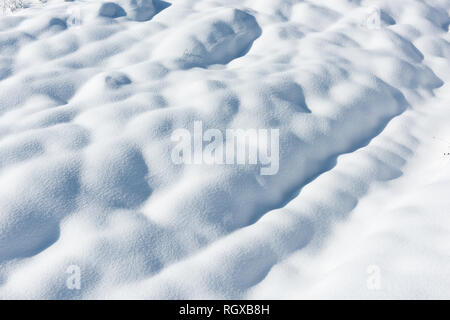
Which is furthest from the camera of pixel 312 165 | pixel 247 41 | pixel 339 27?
pixel 339 27

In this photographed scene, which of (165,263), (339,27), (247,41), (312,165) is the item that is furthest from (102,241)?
(339,27)

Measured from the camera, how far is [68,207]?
192 cm

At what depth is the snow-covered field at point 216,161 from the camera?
1711 mm

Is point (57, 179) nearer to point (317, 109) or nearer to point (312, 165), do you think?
point (312, 165)

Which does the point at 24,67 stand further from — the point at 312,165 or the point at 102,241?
the point at 312,165

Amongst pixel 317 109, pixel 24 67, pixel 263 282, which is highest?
pixel 317 109

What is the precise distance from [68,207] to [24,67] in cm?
163

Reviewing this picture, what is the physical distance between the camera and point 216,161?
2.26 metres

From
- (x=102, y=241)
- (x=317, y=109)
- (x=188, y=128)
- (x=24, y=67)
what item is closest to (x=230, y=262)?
(x=102, y=241)

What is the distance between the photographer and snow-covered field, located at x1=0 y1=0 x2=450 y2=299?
1.71 metres

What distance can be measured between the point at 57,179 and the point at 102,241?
47 cm

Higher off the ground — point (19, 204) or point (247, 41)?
point (247, 41)

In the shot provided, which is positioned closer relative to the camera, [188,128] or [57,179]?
[57,179]
